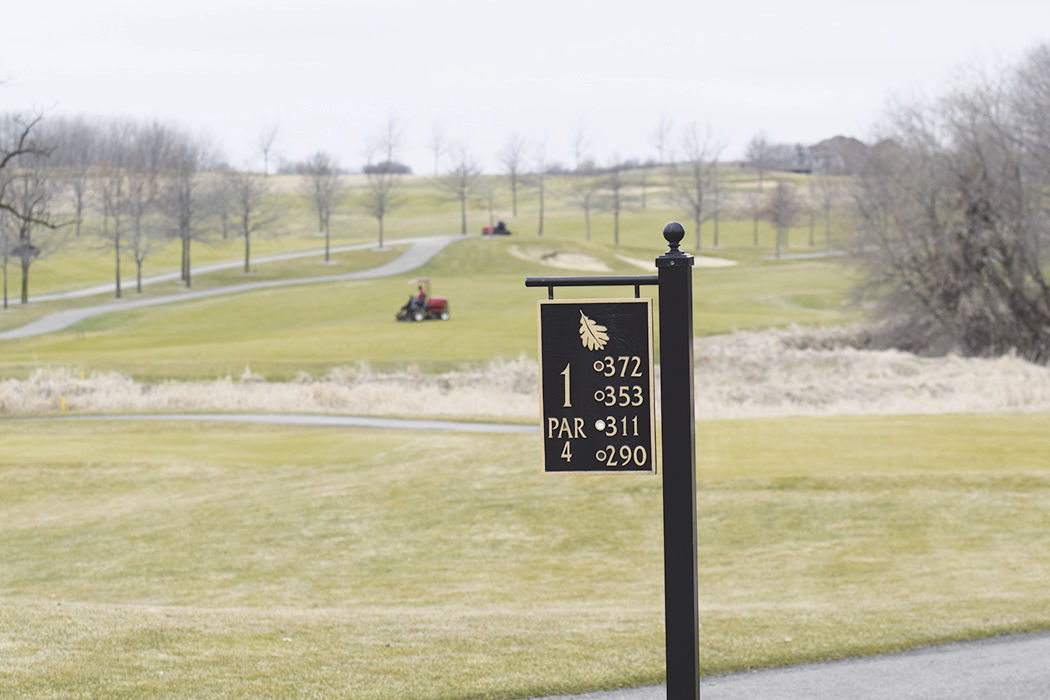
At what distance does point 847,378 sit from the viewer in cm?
3791

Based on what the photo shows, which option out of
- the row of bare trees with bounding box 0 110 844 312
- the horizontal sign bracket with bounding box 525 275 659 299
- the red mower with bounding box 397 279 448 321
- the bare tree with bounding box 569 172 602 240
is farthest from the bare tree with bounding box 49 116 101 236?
the horizontal sign bracket with bounding box 525 275 659 299

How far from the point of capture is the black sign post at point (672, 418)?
503 centimetres

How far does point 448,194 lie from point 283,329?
78967 mm

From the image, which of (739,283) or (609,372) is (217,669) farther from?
(739,283)

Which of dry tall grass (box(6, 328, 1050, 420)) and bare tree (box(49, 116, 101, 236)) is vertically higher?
bare tree (box(49, 116, 101, 236))

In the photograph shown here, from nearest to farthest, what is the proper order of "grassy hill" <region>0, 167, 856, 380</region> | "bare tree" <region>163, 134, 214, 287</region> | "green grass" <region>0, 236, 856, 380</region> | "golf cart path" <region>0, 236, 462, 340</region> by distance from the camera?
1. "green grass" <region>0, 236, 856, 380</region>
2. "grassy hill" <region>0, 167, 856, 380</region>
3. "golf cart path" <region>0, 236, 462, 340</region>
4. "bare tree" <region>163, 134, 214, 287</region>

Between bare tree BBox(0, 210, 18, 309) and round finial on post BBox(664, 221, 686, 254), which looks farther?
bare tree BBox(0, 210, 18, 309)

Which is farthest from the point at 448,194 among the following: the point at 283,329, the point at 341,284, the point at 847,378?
the point at 847,378

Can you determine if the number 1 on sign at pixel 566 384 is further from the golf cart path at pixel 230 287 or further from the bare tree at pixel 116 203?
the bare tree at pixel 116 203

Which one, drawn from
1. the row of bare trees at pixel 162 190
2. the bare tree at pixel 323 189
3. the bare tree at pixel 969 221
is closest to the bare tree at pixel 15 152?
the row of bare trees at pixel 162 190

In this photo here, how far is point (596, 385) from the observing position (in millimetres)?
5352

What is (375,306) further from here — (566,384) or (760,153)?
(760,153)

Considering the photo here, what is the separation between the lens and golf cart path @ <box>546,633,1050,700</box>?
729 cm

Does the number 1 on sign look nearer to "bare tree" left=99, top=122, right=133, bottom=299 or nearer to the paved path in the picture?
the paved path
